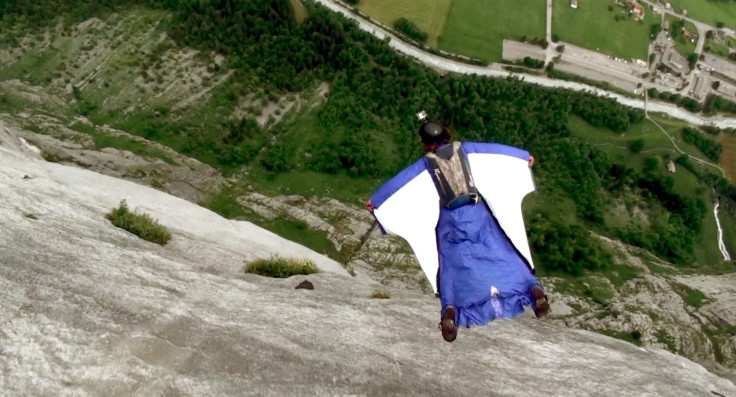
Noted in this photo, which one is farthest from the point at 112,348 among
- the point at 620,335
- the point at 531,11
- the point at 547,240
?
the point at 531,11

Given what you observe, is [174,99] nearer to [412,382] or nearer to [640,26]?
[412,382]

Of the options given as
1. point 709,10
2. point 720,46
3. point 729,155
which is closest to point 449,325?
point 729,155

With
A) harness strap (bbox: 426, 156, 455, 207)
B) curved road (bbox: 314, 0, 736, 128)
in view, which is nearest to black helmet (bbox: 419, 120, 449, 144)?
Answer: harness strap (bbox: 426, 156, 455, 207)

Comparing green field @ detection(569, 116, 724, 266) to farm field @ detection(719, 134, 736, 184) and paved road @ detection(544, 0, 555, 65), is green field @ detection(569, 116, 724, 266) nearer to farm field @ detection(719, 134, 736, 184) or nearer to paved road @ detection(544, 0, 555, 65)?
farm field @ detection(719, 134, 736, 184)

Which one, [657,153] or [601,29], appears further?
[601,29]

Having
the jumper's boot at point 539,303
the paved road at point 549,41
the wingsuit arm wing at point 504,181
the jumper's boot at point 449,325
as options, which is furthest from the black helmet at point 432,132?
the paved road at point 549,41

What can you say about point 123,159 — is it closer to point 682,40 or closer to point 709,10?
point 682,40
